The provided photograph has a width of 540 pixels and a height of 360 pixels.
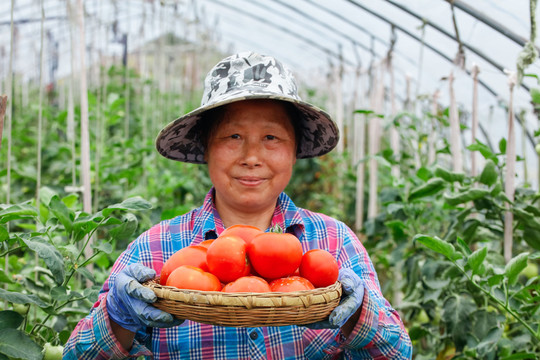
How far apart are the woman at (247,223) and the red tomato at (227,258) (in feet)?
0.44

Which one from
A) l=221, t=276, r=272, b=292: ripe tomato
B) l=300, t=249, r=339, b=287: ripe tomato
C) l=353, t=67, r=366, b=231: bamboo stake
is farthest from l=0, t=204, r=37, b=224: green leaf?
l=353, t=67, r=366, b=231: bamboo stake

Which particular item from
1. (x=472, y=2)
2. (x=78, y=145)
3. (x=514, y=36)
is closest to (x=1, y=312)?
(x=78, y=145)

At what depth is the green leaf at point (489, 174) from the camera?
6.62ft

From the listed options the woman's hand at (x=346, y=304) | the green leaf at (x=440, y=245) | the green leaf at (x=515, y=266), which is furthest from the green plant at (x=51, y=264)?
the green leaf at (x=515, y=266)

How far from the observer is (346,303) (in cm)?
112

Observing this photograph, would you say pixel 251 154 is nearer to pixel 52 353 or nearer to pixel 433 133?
pixel 52 353

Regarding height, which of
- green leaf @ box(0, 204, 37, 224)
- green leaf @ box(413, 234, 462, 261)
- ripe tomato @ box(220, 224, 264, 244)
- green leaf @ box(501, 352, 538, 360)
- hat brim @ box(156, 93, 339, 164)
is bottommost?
green leaf @ box(501, 352, 538, 360)

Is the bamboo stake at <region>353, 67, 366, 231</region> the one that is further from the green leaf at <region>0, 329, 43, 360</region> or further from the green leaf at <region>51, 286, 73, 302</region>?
the green leaf at <region>0, 329, 43, 360</region>

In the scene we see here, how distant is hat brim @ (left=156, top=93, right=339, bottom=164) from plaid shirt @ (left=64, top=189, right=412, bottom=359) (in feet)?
Answer: 0.70

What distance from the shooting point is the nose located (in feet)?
4.65

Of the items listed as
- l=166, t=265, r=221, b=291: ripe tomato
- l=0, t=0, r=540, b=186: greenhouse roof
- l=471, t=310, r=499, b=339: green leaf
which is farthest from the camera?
l=0, t=0, r=540, b=186: greenhouse roof

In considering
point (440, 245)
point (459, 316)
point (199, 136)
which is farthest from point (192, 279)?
point (459, 316)

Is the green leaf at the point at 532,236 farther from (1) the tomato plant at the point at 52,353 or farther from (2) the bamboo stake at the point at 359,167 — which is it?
(1) the tomato plant at the point at 52,353

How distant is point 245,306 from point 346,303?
0.23 meters
